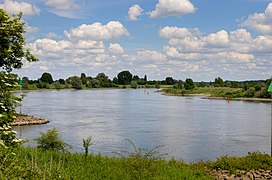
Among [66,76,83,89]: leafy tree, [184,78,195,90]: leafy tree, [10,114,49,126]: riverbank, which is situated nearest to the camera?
[10,114,49,126]: riverbank

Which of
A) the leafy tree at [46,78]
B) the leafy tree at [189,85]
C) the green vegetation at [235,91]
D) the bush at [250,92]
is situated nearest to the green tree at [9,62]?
the green vegetation at [235,91]

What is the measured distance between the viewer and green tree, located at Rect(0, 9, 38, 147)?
27.1ft

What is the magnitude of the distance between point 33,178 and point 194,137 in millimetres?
24001

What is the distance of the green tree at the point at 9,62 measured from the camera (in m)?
8.25

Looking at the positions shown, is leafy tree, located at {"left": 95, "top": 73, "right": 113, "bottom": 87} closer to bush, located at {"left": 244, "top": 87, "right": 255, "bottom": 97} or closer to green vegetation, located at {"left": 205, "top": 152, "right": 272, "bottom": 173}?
bush, located at {"left": 244, "top": 87, "right": 255, "bottom": 97}

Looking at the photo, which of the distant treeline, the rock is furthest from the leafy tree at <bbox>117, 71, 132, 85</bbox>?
the rock

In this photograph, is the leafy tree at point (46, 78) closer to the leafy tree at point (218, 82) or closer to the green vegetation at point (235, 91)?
the green vegetation at point (235, 91)

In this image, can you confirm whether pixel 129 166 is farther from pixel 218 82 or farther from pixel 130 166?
pixel 218 82

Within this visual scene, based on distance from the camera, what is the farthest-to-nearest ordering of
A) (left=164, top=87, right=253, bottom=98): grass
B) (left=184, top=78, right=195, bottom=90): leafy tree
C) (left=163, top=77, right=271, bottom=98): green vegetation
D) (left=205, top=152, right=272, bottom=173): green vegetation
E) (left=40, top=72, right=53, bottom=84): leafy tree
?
1. (left=40, top=72, right=53, bottom=84): leafy tree
2. (left=184, top=78, right=195, bottom=90): leafy tree
3. (left=164, top=87, right=253, bottom=98): grass
4. (left=163, top=77, right=271, bottom=98): green vegetation
5. (left=205, top=152, right=272, bottom=173): green vegetation

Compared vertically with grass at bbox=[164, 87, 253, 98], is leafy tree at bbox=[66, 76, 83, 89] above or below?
above

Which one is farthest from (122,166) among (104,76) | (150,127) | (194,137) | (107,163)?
(104,76)

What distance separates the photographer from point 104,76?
166125 millimetres

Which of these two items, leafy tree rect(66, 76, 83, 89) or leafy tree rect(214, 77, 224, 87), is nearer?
leafy tree rect(214, 77, 224, 87)

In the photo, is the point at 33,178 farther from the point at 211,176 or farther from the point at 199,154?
the point at 199,154
